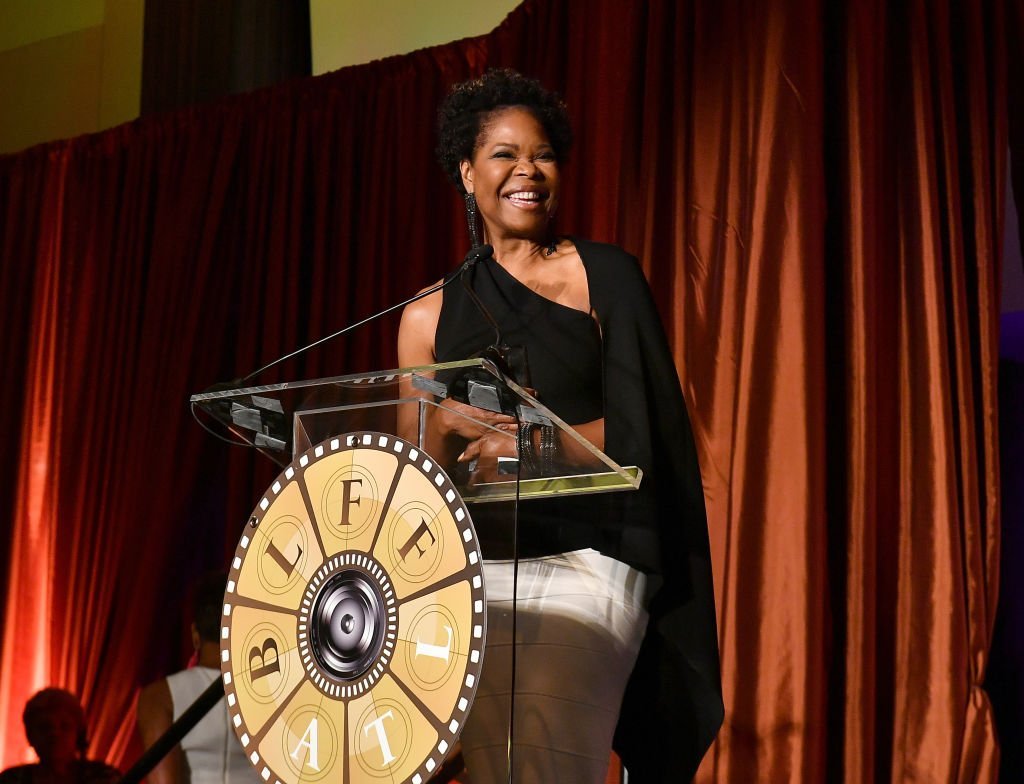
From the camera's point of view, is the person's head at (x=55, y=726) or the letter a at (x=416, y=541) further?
the person's head at (x=55, y=726)

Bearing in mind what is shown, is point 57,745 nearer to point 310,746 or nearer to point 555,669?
point 310,746

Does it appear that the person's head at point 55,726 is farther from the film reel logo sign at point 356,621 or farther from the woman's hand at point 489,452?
the woman's hand at point 489,452

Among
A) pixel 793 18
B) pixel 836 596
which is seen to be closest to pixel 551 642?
pixel 836 596

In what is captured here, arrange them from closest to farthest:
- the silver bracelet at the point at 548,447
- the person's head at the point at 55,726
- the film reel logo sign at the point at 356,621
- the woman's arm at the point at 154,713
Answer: the film reel logo sign at the point at 356,621 < the silver bracelet at the point at 548,447 < the woman's arm at the point at 154,713 < the person's head at the point at 55,726

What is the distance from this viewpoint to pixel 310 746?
3.69ft

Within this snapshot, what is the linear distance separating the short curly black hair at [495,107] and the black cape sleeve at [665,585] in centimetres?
39

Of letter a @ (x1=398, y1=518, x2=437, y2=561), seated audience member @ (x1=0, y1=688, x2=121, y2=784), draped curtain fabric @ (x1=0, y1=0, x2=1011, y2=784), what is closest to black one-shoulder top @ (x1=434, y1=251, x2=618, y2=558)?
letter a @ (x1=398, y1=518, x2=437, y2=561)

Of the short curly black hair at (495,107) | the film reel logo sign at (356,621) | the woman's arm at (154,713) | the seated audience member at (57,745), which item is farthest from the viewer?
the seated audience member at (57,745)

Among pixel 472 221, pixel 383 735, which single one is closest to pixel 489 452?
pixel 383 735

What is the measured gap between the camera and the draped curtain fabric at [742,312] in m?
2.69

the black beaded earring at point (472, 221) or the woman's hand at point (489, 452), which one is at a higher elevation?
the black beaded earring at point (472, 221)

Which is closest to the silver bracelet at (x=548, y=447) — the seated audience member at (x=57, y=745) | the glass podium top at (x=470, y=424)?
the glass podium top at (x=470, y=424)

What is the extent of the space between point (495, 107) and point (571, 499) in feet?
2.47

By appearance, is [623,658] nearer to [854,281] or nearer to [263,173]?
[854,281]
